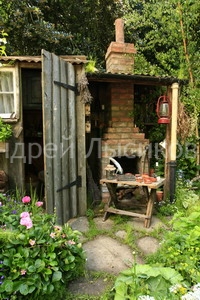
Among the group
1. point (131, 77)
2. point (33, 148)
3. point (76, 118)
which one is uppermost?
point (131, 77)

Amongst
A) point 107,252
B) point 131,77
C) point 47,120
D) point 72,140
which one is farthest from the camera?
point 131,77

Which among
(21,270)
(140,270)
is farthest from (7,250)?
(140,270)

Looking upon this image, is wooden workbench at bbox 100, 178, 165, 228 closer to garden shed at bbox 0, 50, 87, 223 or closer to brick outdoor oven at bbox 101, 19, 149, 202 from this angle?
garden shed at bbox 0, 50, 87, 223

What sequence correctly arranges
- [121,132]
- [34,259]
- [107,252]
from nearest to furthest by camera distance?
1. [34,259]
2. [107,252]
3. [121,132]

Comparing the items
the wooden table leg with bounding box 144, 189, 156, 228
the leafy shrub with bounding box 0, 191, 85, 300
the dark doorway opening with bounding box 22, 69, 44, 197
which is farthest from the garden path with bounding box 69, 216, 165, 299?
the dark doorway opening with bounding box 22, 69, 44, 197

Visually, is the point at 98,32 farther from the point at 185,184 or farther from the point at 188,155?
the point at 185,184

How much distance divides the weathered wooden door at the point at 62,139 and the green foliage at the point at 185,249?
78.2 inches

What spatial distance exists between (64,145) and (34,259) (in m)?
2.32

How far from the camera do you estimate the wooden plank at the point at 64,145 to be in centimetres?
411

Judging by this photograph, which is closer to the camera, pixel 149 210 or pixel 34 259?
pixel 34 259

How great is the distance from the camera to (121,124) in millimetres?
5379

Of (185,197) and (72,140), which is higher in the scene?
(72,140)

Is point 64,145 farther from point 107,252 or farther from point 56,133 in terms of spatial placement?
point 107,252

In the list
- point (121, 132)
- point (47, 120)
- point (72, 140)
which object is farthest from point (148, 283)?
point (121, 132)
